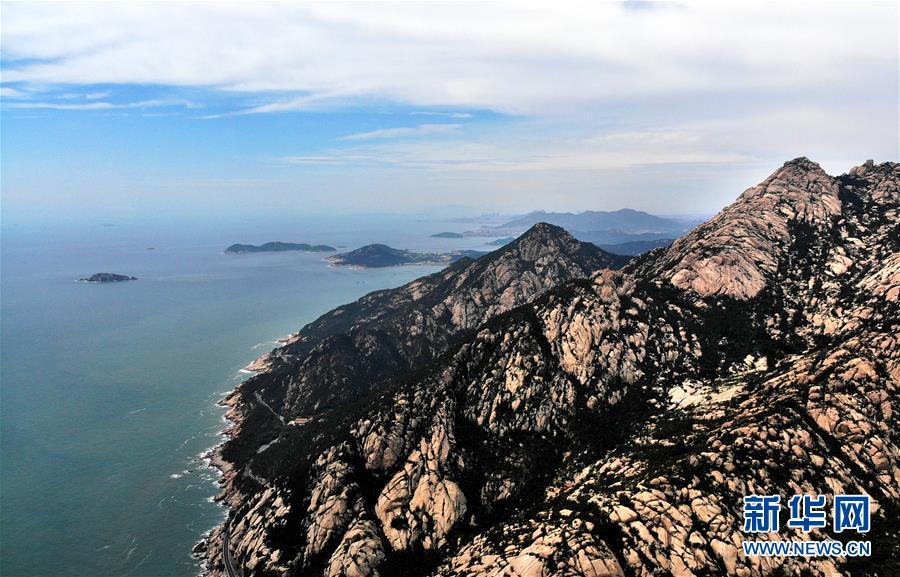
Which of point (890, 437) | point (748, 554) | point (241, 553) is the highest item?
point (890, 437)

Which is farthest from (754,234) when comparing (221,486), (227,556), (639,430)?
(221,486)

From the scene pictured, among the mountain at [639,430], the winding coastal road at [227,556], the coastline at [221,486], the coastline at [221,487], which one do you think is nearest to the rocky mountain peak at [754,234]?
the mountain at [639,430]

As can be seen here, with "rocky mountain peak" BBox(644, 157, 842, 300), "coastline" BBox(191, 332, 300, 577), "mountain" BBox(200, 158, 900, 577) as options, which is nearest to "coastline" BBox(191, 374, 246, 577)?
"coastline" BBox(191, 332, 300, 577)

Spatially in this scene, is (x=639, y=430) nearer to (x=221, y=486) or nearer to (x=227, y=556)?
(x=227, y=556)

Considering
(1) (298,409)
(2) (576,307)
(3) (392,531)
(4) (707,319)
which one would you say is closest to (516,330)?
(2) (576,307)

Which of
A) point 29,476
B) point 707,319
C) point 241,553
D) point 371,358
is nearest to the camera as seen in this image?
point 241,553

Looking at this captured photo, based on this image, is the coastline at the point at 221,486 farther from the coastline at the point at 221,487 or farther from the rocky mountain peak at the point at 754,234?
the rocky mountain peak at the point at 754,234

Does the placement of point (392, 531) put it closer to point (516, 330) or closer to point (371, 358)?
point (516, 330)
